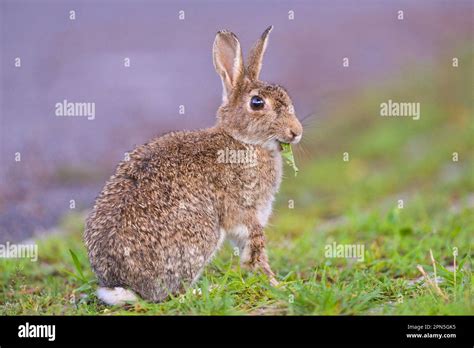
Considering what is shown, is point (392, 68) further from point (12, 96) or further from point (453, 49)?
point (12, 96)

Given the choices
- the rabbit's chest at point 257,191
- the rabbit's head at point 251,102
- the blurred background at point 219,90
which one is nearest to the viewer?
the rabbit's chest at point 257,191

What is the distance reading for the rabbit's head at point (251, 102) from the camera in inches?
265

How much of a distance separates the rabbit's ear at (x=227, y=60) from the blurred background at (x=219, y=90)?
9.99ft

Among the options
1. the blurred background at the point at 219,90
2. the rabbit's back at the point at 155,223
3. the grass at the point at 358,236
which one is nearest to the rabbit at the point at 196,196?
the rabbit's back at the point at 155,223

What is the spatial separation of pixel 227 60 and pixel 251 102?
0.48m

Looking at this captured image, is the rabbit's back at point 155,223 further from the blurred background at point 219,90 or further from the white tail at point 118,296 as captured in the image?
the blurred background at point 219,90

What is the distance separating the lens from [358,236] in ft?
27.0

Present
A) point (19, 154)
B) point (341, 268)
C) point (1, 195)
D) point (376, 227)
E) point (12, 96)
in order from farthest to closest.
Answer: point (12, 96), point (19, 154), point (1, 195), point (376, 227), point (341, 268)

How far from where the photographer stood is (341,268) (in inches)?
281

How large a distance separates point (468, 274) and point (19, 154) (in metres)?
6.83

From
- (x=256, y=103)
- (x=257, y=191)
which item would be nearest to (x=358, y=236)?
(x=257, y=191)

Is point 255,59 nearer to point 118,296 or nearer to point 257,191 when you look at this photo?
point 257,191

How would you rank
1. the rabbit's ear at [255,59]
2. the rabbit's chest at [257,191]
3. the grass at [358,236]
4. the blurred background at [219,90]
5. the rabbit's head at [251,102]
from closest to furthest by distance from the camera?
the grass at [358,236] → the rabbit's chest at [257,191] → the rabbit's head at [251,102] → the rabbit's ear at [255,59] → the blurred background at [219,90]
